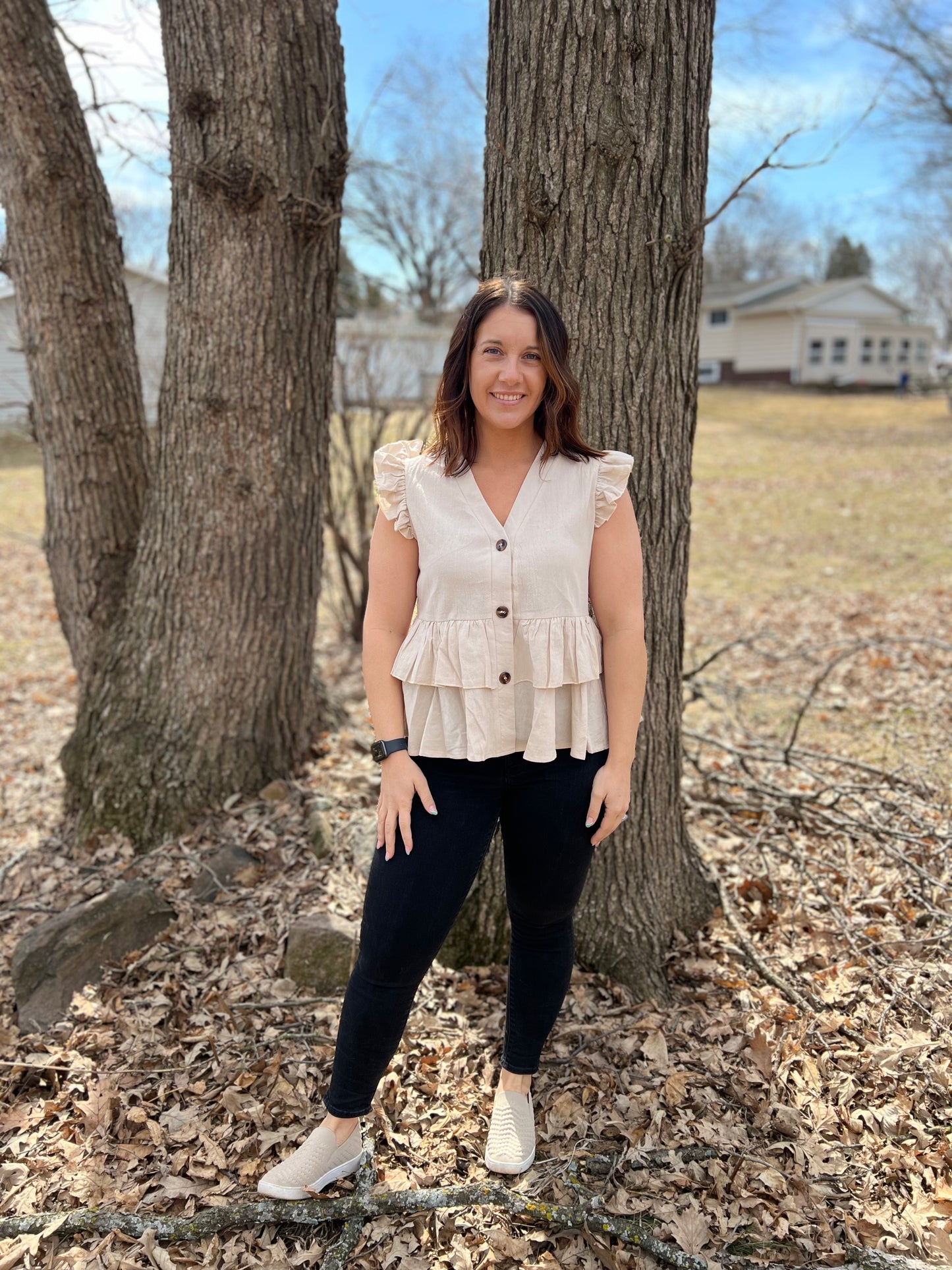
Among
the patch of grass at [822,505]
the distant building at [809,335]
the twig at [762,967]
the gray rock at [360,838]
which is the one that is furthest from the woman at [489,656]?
the distant building at [809,335]

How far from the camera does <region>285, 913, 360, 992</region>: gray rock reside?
309 cm

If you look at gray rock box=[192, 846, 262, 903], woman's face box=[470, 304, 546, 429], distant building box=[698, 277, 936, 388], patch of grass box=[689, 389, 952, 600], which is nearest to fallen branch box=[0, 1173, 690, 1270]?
gray rock box=[192, 846, 262, 903]

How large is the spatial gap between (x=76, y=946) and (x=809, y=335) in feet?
116

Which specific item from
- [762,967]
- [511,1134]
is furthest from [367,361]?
[511,1134]

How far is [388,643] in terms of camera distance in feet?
7.36

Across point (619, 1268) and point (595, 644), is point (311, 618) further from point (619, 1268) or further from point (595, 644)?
point (619, 1268)

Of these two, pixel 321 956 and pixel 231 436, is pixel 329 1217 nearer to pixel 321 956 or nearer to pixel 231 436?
pixel 321 956

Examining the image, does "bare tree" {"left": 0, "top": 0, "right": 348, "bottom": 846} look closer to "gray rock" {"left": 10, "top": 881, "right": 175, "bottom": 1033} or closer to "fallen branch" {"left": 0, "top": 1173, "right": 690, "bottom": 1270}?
"gray rock" {"left": 10, "top": 881, "right": 175, "bottom": 1033}

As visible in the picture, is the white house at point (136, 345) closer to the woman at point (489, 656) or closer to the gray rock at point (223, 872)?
the gray rock at point (223, 872)

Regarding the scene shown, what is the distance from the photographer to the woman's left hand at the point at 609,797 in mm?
2209

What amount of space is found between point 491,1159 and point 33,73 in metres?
4.70

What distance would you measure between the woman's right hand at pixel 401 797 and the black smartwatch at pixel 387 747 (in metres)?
0.01

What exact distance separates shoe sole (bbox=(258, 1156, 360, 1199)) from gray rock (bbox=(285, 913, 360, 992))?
77 centimetres

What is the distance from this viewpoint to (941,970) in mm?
2920
